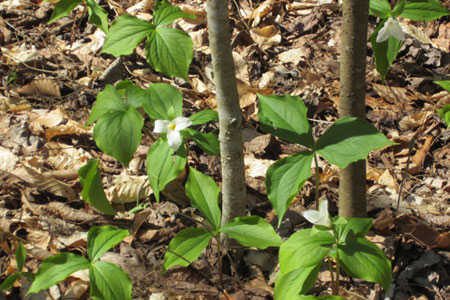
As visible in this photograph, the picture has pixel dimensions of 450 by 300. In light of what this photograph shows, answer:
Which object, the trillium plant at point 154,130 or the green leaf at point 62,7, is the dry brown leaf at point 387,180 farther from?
the green leaf at point 62,7

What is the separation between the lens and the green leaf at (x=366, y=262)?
138 cm

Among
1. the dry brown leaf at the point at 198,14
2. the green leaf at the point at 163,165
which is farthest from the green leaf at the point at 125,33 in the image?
the dry brown leaf at the point at 198,14

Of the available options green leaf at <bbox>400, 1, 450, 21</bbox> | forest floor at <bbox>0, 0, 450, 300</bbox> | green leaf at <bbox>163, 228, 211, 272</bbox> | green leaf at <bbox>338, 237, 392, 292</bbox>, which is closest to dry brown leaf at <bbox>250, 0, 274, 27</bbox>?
forest floor at <bbox>0, 0, 450, 300</bbox>

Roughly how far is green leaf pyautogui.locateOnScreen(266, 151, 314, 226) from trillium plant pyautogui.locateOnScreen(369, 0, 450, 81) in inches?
17.6

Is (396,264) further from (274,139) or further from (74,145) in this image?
(74,145)

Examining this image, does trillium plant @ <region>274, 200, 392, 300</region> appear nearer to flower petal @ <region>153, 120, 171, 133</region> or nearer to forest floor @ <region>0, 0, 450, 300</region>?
forest floor @ <region>0, 0, 450, 300</region>

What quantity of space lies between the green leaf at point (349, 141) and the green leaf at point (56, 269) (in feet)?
2.82

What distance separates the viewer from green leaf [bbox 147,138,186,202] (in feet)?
5.40

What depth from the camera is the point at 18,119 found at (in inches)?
105

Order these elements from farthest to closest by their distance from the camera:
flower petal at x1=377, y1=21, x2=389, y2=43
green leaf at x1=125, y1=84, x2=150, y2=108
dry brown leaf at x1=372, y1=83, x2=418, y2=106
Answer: dry brown leaf at x1=372, y1=83, x2=418, y2=106
green leaf at x1=125, y1=84, x2=150, y2=108
flower petal at x1=377, y1=21, x2=389, y2=43

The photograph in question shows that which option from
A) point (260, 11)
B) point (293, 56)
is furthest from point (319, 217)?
point (260, 11)

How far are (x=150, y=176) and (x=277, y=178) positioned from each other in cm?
47

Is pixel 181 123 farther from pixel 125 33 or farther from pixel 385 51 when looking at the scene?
pixel 385 51

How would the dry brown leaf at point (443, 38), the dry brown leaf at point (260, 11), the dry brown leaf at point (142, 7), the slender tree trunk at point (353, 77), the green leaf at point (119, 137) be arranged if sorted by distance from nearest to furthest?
the slender tree trunk at point (353, 77) → the green leaf at point (119, 137) → the dry brown leaf at point (443, 38) → the dry brown leaf at point (260, 11) → the dry brown leaf at point (142, 7)
